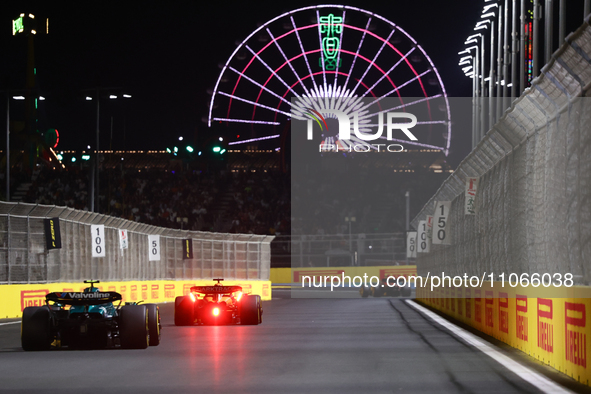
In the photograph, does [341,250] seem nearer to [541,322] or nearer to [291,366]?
[541,322]

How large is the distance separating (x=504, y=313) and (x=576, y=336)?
4427mm

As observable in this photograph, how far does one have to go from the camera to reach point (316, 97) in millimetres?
46781

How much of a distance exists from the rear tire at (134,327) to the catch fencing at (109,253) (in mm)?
10258

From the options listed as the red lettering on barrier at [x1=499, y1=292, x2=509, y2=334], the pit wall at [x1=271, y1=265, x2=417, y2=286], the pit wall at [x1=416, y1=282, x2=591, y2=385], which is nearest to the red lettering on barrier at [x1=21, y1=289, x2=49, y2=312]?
the pit wall at [x1=416, y1=282, x2=591, y2=385]

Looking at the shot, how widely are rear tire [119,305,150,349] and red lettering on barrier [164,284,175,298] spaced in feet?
77.2

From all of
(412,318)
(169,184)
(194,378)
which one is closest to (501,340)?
(194,378)

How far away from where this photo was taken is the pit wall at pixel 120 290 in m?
21.4

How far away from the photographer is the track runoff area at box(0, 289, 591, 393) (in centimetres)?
789

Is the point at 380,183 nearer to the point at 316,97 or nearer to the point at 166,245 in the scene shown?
the point at 316,97

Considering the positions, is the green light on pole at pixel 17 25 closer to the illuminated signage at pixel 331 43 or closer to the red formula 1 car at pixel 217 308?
the illuminated signage at pixel 331 43

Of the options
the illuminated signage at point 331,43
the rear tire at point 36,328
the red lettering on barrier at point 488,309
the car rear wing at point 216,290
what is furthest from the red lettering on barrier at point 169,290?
the rear tire at point 36,328

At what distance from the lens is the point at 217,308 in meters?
17.9

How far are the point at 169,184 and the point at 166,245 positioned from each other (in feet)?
67.3

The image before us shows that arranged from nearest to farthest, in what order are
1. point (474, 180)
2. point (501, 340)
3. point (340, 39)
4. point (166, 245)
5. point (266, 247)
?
1. point (501, 340)
2. point (474, 180)
3. point (166, 245)
4. point (266, 247)
5. point (340, 39)
